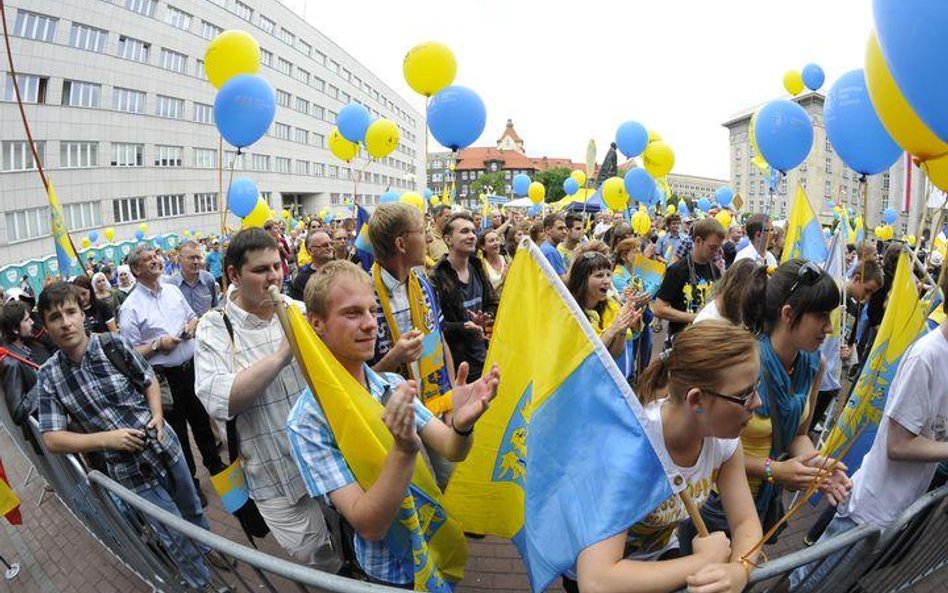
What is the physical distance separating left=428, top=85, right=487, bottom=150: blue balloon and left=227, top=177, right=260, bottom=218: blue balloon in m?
5.71

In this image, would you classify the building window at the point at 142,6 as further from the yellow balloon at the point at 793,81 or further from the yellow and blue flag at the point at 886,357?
the yellow and blue flag at the point at 886,357

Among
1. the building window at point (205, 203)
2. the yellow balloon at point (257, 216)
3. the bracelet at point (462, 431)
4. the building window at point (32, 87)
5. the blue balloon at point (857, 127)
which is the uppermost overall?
the building window at point (32, 87)

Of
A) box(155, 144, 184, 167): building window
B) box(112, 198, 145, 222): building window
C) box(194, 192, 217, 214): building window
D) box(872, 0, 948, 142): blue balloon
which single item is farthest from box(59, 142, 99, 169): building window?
box(872, 0, 948, 142): blue balloon

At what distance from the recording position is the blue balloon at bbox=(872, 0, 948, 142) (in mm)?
1646

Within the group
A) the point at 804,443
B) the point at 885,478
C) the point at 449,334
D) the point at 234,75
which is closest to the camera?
the point at 885,478

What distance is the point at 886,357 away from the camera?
120 inches

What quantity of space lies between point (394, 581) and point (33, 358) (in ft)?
14.0

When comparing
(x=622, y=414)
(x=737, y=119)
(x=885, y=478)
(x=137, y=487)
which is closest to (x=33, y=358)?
(x=137, y=487)

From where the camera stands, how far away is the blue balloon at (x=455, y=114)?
734 cm

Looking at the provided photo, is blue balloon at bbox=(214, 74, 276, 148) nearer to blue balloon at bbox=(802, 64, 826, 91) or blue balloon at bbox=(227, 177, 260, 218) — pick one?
blue balloon at bbox=(227, 177, 260, 218)

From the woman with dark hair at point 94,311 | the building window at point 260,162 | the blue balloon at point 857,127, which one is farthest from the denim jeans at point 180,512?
the building window at point 260,162

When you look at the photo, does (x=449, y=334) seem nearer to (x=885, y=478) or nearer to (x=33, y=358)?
(x=885, y=478)

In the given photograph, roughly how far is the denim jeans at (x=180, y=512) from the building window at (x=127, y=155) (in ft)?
110

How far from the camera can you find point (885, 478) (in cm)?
233
